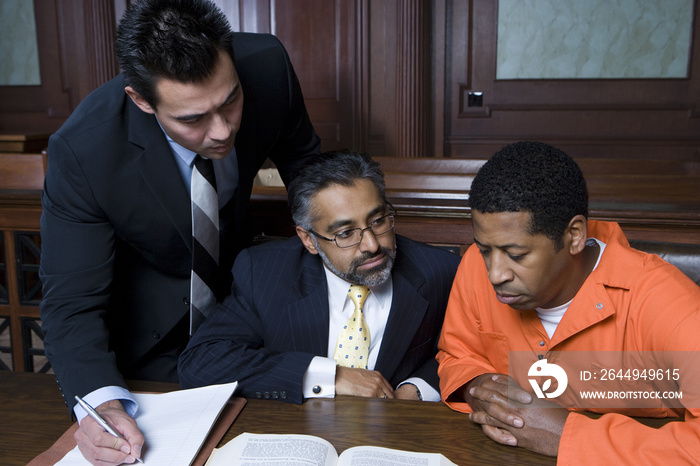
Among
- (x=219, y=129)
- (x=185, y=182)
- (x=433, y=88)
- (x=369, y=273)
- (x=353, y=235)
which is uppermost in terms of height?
(x=433, y=88)

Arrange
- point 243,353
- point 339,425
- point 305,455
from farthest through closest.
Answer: point 243,353
point 339,425
point 305,455

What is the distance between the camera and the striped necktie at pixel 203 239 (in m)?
1.78

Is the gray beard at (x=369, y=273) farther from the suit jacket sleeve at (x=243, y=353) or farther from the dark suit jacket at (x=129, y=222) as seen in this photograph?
the dark suit jacket at (x=129, y=222)

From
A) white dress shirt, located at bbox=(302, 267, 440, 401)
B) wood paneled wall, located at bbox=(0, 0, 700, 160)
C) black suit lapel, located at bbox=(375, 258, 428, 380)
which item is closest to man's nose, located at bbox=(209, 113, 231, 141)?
white dress shirt, located at bbox=(302, 267, 440, 401)

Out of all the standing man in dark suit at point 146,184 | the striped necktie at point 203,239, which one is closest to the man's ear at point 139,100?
the standing man in dark suit at point 146,184

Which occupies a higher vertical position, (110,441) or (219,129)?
(219,129)

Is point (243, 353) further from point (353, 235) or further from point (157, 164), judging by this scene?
point (157, 164)

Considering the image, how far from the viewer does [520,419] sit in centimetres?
120

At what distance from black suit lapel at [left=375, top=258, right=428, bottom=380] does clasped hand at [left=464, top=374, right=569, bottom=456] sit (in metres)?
0.51

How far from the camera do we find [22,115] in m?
5.48

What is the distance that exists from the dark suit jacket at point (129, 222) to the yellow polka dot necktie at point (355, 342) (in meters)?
0.48

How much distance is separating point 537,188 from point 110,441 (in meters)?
1.01

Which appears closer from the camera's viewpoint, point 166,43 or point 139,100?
point 166,43

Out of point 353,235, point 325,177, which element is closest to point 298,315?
point 353,235
